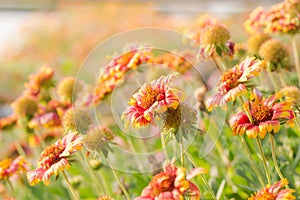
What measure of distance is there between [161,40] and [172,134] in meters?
2.01

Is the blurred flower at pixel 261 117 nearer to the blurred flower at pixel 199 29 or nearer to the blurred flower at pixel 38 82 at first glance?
the blurred flower at pixel 199 29

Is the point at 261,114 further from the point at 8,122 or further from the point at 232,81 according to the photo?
the point at 8,122

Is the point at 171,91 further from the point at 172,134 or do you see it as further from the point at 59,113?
the point at 59,113

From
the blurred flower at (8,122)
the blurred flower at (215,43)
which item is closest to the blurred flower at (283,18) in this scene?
the blurred flower at (215,43)

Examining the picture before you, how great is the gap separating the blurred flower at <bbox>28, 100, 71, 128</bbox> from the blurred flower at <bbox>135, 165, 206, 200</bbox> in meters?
0.78

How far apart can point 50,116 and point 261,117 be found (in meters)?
0.75

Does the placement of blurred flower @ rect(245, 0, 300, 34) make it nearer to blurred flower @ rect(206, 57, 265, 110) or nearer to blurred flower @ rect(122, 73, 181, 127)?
blurred flower @ rect(206, 57, 265, 110)

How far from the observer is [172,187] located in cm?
84

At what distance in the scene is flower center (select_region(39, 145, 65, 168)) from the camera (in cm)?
108

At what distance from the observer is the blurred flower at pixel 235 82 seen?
102cm

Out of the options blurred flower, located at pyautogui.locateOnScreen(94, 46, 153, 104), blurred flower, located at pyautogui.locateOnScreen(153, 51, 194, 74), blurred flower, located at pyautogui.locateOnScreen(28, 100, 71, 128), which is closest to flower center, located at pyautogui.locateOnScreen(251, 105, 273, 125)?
blurred flower, located at pyautogui.locateOnScreen(94, 46, 153, 104)

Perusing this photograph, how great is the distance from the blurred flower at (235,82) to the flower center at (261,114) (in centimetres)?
5

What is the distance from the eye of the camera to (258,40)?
62.7 inches

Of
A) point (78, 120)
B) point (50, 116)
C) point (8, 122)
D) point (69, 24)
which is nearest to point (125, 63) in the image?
point (78, 120)
